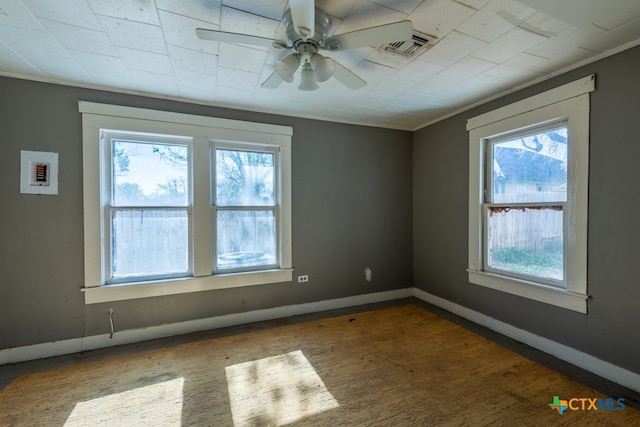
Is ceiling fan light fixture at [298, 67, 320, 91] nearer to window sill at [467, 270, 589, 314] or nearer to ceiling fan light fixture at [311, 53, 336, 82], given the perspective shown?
ceiling fan light fixture at [311, 53, 336, 82]

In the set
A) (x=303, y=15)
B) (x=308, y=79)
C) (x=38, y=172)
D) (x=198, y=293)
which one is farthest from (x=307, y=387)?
(x=38, y=172)

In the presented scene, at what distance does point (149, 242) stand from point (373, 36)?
2805 millimetres

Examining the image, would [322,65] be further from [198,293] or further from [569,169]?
[198,293]

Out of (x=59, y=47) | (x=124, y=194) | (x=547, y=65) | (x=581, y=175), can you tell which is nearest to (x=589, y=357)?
(x=581, y=175)

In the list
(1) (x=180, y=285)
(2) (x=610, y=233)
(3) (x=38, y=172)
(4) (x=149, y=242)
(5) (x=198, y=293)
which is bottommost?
(5) (x=198, y=293)

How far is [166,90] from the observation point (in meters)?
2.74

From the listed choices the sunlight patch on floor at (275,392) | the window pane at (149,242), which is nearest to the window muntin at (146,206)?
the window pane at (149,242)

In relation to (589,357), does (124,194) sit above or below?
above

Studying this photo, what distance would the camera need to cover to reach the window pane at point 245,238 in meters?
3.19

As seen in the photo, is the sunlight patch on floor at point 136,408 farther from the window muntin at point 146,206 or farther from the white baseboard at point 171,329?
the window muntin at point 146,206

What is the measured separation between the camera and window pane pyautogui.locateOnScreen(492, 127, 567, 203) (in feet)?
8.05

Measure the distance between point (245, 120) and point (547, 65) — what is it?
2908mm

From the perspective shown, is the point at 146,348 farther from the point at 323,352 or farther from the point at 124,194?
the point at 323,352

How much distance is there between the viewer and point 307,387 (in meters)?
2.08
